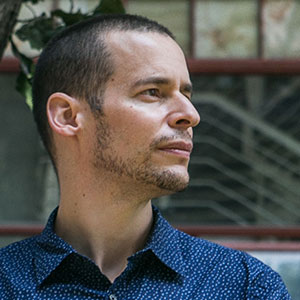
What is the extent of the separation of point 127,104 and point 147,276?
0.53 meters

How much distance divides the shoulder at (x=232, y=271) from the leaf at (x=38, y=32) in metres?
1.13

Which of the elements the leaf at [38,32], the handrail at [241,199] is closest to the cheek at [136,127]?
the leaf at [38,32]

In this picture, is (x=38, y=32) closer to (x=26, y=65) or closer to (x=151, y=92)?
(x=26, y=65)

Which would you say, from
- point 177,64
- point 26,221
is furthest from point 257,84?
point 177,64

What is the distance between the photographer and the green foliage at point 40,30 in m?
2.78

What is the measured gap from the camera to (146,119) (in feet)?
6.81

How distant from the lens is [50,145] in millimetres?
2316

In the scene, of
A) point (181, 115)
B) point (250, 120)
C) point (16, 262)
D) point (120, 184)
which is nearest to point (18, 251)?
point (16, 262)

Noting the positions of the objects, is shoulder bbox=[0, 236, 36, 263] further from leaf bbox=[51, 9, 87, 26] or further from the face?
leaf bbox=[51, 9, 87, 26]

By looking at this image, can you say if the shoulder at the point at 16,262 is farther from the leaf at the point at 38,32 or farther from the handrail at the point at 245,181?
the handrail at the point at 245,181

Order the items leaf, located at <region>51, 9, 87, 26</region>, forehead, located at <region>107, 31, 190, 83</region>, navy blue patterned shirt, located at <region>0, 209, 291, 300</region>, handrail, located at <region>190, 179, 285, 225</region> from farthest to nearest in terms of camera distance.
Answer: handrail, located at <region>190, 179, 285, 225</region> → leaf, located at <region>51, 9, 87, 26</region> → forehead, located at <region>107, 31, 190, 83</region> → navy blue patterned shirt, located at <region>0, 209, 291, 300</region>

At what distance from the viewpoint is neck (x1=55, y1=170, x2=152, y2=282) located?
83.7 inches

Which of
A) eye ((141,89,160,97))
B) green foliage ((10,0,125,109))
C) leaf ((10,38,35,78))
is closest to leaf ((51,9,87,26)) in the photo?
green foliage ((10,0,125,109))

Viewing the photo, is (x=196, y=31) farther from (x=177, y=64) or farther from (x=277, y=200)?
(x=177, y=64)
